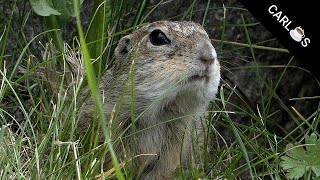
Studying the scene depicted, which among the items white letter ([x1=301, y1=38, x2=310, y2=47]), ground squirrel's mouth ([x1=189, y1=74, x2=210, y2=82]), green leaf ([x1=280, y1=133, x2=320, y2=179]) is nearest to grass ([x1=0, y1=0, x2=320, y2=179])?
green leaf ([x1=280, y1=133, x2=320, y2=179])

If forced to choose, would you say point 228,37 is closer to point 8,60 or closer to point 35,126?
point 8,60

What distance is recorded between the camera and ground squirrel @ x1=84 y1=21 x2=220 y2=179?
2529mm

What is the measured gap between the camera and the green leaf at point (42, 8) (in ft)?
8.82

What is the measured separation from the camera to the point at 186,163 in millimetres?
2852

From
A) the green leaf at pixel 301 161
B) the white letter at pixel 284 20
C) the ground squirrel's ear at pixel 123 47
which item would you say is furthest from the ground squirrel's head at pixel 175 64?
the green leaf at pixel 301 161

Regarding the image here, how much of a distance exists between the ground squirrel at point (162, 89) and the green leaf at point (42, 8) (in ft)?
1.06

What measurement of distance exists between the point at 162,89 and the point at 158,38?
0.83 feet

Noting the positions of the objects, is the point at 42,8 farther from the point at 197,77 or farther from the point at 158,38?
the point at 197,77

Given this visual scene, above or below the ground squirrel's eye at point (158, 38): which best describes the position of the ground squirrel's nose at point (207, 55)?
below

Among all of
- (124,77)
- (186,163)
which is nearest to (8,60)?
(124,77)

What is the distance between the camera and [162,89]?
8.45ft

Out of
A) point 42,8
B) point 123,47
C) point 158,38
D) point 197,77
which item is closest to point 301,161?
point 197,77

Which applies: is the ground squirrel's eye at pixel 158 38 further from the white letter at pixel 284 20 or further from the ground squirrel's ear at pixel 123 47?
the white letter at pixel 284 20

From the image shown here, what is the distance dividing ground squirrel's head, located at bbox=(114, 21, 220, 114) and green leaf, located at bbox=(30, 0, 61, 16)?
1.08 ft
